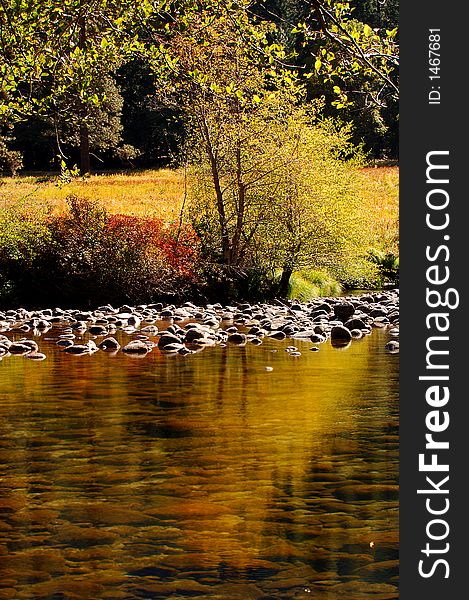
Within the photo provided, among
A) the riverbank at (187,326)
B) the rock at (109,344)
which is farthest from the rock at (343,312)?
the rock at (109,344)

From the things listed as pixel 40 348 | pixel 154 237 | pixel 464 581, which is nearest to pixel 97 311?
pixel 154 237

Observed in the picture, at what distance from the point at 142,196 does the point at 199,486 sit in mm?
33360

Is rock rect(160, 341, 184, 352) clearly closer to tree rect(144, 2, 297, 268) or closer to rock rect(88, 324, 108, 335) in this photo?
rock rect(88, 324, 108, 335)

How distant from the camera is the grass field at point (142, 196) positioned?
Result: 32.2 metres

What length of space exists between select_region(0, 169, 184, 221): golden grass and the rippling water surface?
13.4 metres

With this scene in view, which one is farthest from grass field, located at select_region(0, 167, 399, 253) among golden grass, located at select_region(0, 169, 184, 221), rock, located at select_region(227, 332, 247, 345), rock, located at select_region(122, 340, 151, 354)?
rock, located at select_region(122, 340, 151, 354)

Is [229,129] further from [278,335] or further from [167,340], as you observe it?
[167,340]

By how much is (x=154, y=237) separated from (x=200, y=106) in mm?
3685

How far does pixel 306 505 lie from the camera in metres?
7.14

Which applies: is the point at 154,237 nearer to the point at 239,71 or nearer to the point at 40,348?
the point at 239,71

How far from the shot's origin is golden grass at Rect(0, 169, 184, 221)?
31.5 metres

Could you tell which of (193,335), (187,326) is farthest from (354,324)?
(193,335)

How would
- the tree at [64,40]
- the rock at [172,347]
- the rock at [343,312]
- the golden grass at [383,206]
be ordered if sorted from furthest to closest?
the golden grass at [383,206] < the rock at [343,312] < the rock at [172,347] < the tree at [64,40]

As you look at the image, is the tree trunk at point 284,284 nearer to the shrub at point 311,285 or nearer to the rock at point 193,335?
the shrub at point 311,285
